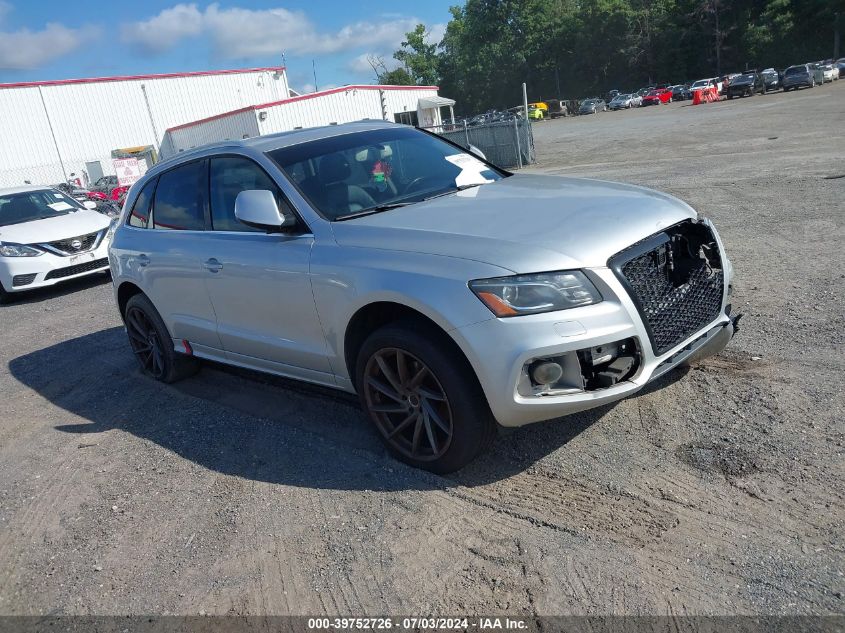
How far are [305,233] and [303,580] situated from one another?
6.31ft

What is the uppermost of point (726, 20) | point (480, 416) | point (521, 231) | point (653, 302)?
point (726, 20)

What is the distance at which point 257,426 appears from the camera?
16.1ft

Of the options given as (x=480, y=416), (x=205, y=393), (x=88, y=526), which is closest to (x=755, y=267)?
(x=480, y=416)

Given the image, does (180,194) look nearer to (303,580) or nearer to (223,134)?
(303,580)

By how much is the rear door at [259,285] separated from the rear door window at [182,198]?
0.44ft

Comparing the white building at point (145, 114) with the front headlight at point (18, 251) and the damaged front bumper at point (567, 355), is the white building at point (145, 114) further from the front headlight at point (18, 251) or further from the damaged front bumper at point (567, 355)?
the damaged front bumper at point (567, 355)

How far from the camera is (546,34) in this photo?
8919cm

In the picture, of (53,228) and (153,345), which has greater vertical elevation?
(53,228)

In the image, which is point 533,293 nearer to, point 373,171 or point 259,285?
point 373,171

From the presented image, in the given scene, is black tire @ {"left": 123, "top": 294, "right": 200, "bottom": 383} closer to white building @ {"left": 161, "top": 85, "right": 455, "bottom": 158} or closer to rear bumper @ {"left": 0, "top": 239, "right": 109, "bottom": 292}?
rear bumper @ {"left": 0, "top": 239, "right": 109, "bottom": 292}

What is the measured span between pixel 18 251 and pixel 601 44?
83.1m

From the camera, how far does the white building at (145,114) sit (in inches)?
1532

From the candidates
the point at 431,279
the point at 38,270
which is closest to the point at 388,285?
the point at 431,279

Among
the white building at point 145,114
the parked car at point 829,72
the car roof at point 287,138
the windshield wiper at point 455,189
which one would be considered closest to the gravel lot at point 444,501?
the windshield wiper at point 455,189
